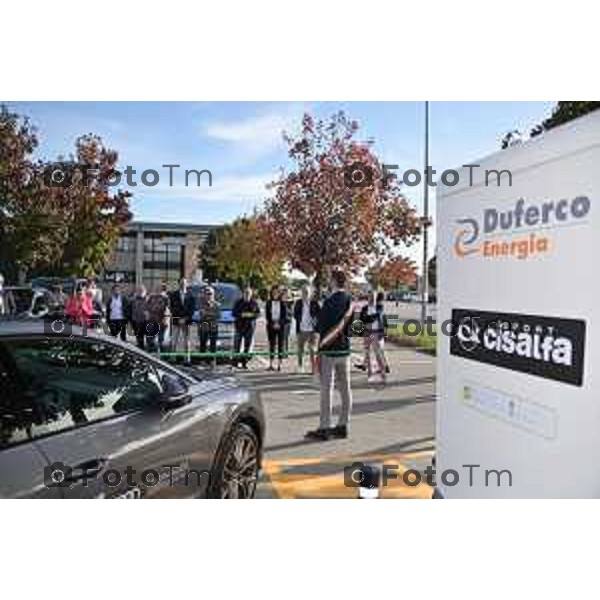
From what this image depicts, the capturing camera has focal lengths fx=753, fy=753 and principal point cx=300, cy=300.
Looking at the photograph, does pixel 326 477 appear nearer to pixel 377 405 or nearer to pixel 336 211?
pixel 377 405

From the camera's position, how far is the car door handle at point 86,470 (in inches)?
139

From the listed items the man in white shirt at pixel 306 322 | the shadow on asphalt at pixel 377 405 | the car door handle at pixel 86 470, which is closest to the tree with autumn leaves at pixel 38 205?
the man in white shirt at pixel 306 322

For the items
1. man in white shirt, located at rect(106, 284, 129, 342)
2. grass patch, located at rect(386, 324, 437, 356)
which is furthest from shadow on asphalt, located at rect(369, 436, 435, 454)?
Result: grass patch, located at rect(386, 324, 437, 356)

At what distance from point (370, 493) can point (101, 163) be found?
12.1 metres

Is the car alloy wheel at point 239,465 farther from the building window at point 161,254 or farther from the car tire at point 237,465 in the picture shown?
the building window at point 161,254

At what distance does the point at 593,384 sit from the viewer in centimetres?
341

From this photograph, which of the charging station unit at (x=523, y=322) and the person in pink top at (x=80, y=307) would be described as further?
the person in pink top at (x=80, y=307)

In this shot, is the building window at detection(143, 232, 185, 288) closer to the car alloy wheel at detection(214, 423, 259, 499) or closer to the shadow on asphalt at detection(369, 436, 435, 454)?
the shadow on asphalt at detection(369, 436, 435, 454)

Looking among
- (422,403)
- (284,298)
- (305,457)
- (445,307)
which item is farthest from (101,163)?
(445,307)

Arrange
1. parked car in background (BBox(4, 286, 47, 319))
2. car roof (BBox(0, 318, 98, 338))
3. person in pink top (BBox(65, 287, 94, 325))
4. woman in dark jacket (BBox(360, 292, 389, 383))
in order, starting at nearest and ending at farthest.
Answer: car roof (BBox(0, 318, 98, 338))
woman in dark jacket (BBox(360, 292, 389, 383))
person in pink top (BBox(65, 287, 94, 325))
parked car in background (BBox(4, 286, 47, 319))

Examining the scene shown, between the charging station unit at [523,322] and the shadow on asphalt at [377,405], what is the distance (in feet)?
13.0

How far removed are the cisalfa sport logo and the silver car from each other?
1939 millimetres

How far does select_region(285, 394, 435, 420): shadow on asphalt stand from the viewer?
30.8 ft

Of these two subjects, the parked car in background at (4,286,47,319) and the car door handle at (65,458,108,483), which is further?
the parked car in background at (4,286,47,319)
